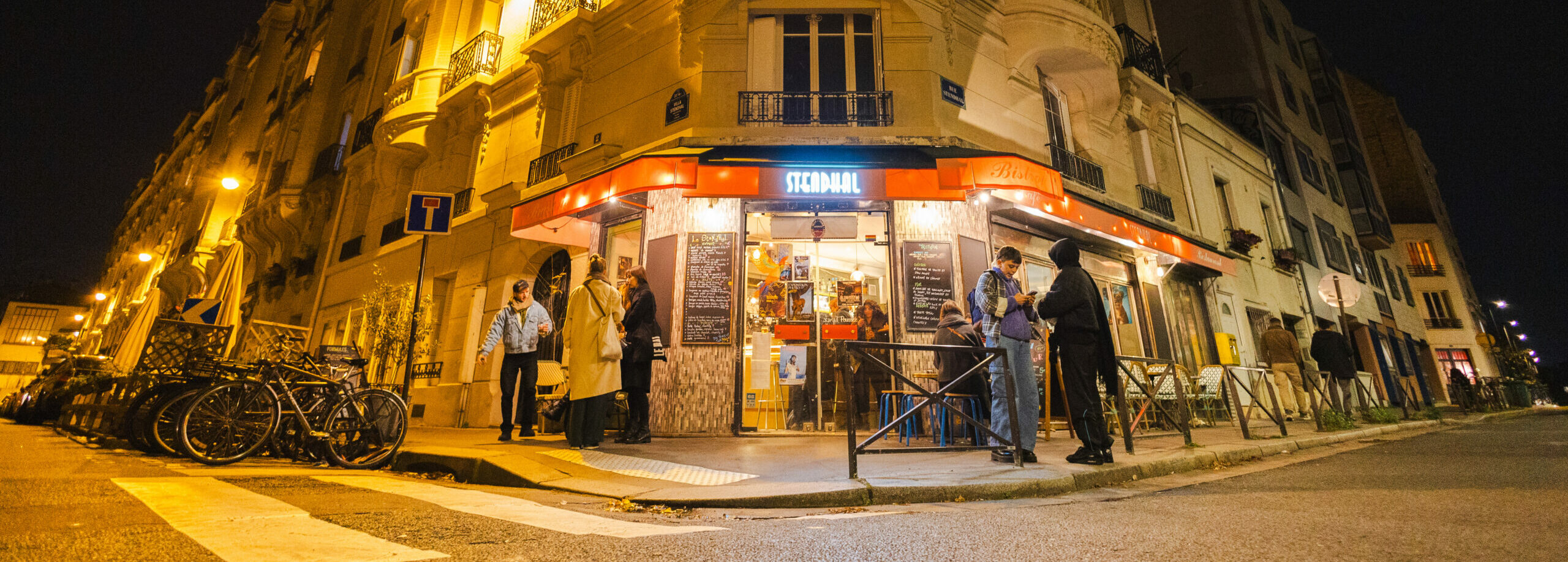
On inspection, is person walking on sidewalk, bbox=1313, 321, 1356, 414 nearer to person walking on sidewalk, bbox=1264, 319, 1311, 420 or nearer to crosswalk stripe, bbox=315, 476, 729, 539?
person walking on sidewalk, bbox=1264, 319, 1311, 420

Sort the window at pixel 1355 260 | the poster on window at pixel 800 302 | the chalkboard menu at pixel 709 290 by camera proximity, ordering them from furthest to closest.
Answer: the window at pixel 1355 260 < the poster on window at pixel 800 302 < the chalkboard menu at pixel 709 290

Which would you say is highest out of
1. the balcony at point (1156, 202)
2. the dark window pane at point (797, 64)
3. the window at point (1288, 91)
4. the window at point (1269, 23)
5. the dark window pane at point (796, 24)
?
the window at point (1269, 23)

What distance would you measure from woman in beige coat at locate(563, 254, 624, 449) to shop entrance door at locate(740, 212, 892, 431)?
230cm

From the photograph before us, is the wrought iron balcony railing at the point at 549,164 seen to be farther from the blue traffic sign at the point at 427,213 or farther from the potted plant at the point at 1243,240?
the potted plant at the point at 1243,240

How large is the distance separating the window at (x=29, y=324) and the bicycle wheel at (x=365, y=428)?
5038 centimetres

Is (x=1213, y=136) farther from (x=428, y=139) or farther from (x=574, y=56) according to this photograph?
(x=428, y=139)

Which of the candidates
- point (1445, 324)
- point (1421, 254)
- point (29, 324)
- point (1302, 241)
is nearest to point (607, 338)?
point (1302, 241)

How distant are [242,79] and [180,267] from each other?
478 inches

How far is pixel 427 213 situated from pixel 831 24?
20.1ft

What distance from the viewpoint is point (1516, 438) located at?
595 cm

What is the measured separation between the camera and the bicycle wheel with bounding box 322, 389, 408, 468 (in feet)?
14.7

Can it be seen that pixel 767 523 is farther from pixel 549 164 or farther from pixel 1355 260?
pixel 1355 260

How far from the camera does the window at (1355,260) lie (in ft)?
58.5

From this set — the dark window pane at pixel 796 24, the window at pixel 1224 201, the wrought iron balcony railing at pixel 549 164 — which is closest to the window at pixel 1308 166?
the window at pixel 1224 201
